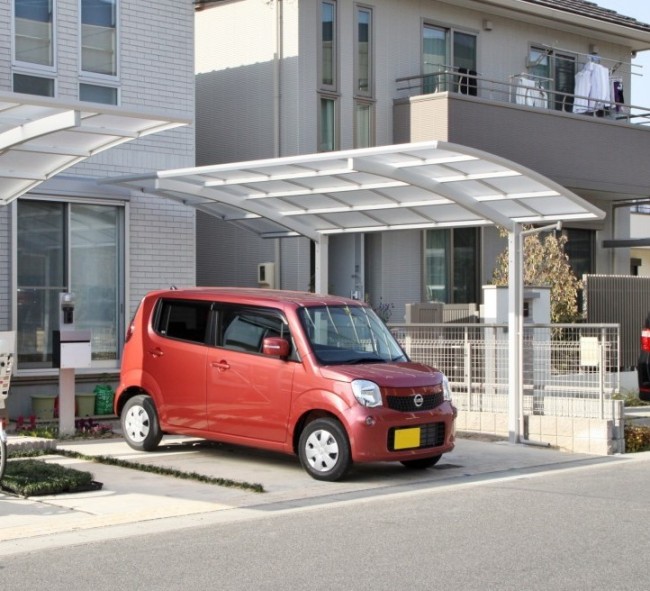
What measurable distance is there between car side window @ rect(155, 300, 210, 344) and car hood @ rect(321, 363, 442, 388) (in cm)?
180

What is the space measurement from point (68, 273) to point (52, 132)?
4916 mm

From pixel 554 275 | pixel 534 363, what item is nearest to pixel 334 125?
pixel 554 275

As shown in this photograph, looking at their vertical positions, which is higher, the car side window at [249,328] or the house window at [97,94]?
the house window at [97,94]

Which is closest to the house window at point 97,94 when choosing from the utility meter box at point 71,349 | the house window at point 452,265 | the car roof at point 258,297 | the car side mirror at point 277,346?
the utility meter box at point 71,349

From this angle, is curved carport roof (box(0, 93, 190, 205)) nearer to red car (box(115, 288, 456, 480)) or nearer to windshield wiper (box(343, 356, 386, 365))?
red car (box(115, 288, 456, 480))

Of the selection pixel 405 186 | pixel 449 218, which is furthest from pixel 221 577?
pixel 449 218

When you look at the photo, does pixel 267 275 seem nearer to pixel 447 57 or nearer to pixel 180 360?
pixel 447 57

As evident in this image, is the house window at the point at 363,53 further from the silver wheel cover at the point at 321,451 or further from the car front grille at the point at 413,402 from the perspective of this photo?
the silver wheel cover at the point at 321,451

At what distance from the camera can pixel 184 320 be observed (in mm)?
12664

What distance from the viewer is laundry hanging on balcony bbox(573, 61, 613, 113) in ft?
78.3

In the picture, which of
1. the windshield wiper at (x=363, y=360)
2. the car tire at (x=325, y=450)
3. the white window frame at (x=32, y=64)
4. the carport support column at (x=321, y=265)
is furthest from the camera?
the carport support column at (x=321, y=265)

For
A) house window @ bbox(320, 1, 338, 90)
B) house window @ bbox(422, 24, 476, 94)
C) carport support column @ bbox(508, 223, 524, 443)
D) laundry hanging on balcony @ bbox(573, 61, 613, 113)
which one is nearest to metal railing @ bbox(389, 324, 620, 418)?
carport support column @ bbox(508, 223, 524, 443)

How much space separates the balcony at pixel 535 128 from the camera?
798 inches

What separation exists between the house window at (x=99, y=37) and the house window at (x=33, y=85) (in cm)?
61
